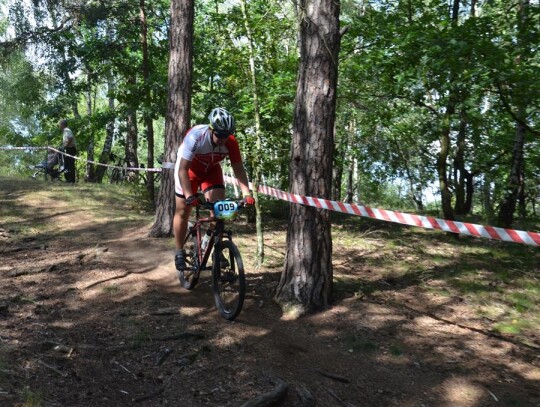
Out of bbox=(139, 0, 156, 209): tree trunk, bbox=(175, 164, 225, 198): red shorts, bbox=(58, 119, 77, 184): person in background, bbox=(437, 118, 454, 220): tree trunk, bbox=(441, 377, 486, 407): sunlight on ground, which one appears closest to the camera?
bbox=(441, 377, 486, 407): sunlight on ground

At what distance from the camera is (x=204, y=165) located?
533 cm

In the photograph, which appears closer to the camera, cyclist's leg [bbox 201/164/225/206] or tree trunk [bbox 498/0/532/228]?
cyclist's leg [bbox 201/164/225/206]

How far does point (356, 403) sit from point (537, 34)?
22.7ft

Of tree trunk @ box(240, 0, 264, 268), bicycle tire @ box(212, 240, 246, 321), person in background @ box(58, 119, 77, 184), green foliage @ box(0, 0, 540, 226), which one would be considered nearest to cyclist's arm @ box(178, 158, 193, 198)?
bicycle tire @ box(212, 240, 246, 321)

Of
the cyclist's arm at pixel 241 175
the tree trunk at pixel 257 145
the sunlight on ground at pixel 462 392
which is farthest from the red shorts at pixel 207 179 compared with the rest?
the sunlight on ground at pixel 462 392

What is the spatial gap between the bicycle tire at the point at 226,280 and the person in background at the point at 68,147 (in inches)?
389

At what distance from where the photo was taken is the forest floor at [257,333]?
3469mm

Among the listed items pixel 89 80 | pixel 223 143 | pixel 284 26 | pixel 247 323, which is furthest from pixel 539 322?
pixel 89 80

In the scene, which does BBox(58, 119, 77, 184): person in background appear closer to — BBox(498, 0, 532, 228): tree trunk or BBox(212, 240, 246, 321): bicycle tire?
Result: BBox(212, 240, 246, 321): bicycle tire

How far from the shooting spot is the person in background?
13.1 meters

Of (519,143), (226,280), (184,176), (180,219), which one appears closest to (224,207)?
(184,176)

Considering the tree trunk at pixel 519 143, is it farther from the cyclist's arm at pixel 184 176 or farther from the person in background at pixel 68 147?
the person in background at pixel 68 147

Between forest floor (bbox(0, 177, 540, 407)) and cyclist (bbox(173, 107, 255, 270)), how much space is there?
106cm

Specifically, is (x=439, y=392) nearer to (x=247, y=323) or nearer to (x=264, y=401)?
(x=264, y=401)
